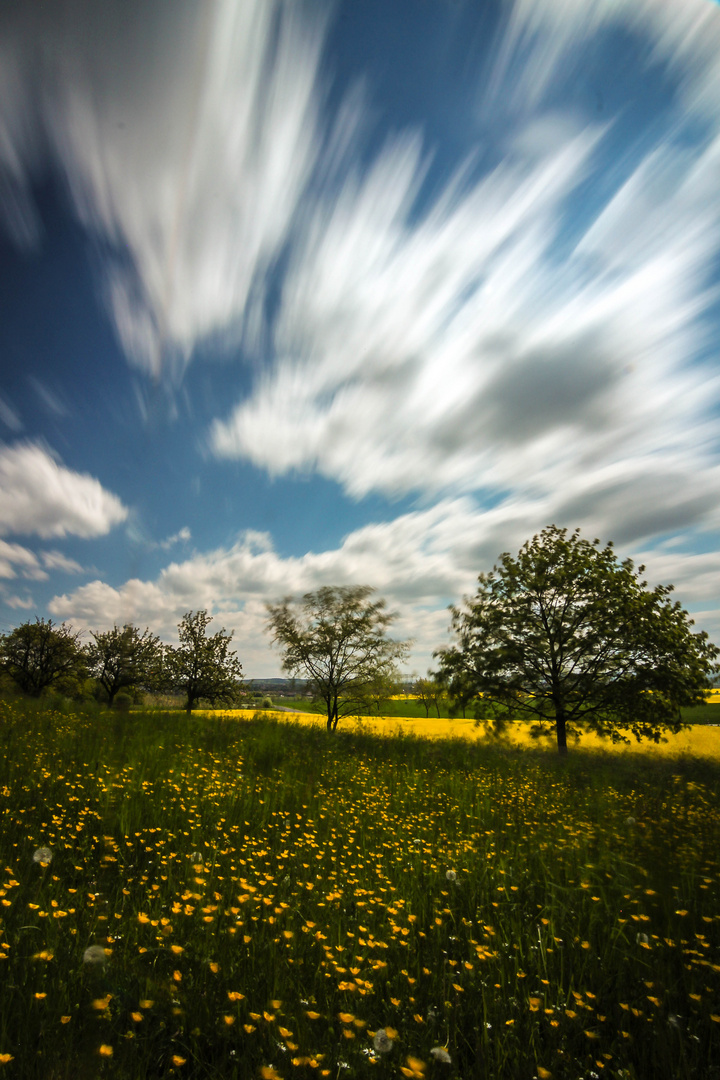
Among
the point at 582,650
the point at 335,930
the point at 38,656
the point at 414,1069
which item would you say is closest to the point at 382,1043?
the point at 414,1069

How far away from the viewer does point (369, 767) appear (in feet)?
31.7

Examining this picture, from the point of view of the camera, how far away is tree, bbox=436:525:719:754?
54.6 feet

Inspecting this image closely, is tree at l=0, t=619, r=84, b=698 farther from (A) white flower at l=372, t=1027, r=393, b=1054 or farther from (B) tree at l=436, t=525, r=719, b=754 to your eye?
(A) white flower at l=372, t=1027, r=393, b=1054

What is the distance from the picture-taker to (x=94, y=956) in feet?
8.22

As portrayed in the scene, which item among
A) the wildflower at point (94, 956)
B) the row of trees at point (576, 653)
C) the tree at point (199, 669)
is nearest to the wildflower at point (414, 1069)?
the wildflower at point (94, 956)

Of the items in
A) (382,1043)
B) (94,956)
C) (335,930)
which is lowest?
(335,930)

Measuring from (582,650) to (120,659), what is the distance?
47.3 m

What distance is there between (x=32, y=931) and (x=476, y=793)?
690 centimetres

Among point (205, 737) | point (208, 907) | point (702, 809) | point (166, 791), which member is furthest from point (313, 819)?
point (702, 809)

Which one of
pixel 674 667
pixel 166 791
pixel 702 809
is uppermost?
pixel 674 667

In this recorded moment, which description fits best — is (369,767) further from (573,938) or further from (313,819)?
(573,938)

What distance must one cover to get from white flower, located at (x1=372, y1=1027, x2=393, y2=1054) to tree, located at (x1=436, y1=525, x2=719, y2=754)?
16273 millimetres

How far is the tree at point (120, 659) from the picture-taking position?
160 ft

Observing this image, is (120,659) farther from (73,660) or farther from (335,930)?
(335,930)
